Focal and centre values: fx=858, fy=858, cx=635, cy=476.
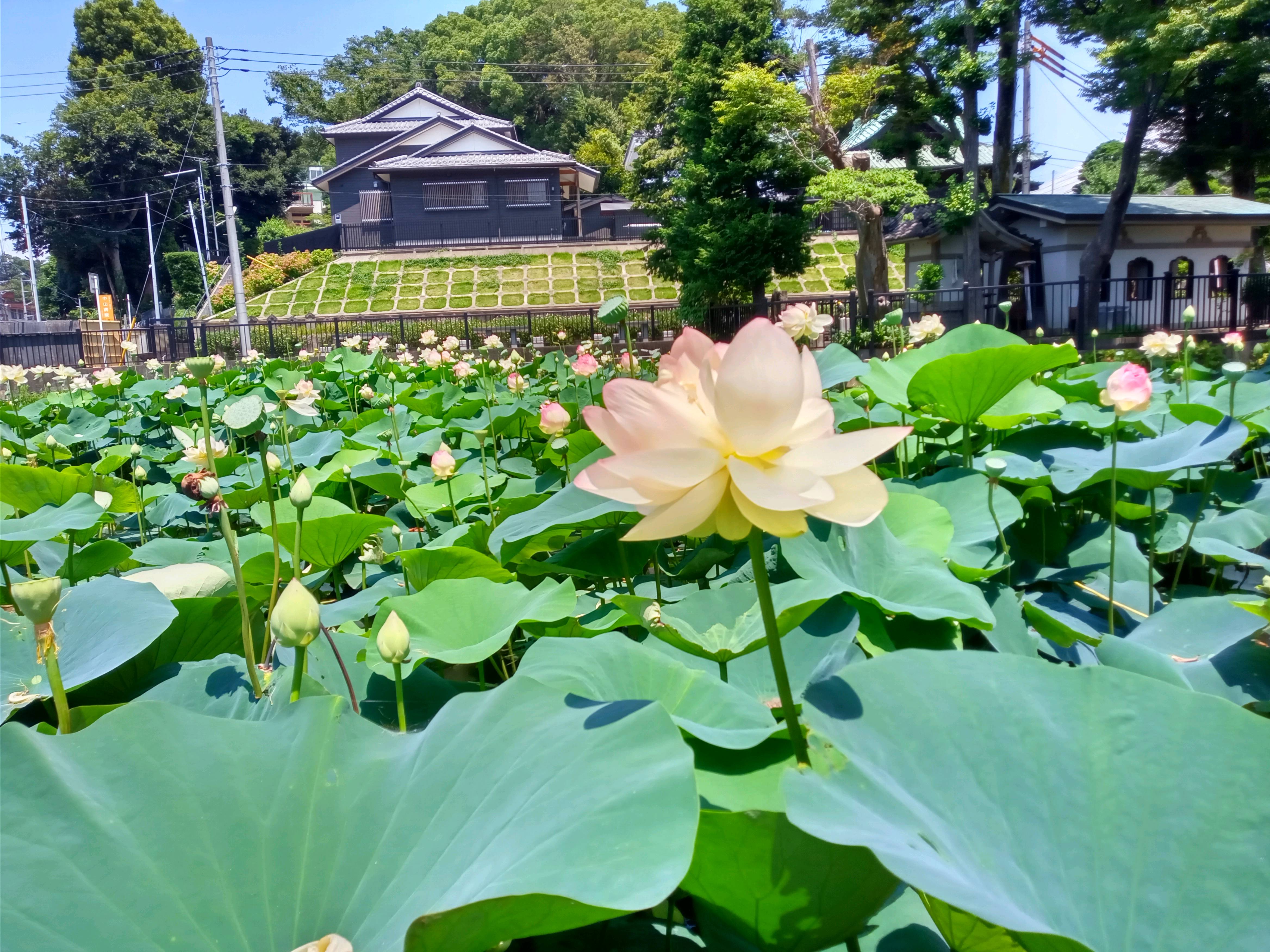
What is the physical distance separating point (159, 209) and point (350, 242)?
45.0ft

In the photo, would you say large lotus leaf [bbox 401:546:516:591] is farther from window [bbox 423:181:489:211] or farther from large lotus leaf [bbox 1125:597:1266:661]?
window [bbox 423:181:489:211]

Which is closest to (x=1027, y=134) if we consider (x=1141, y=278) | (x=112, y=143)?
(x=1141, y=278)

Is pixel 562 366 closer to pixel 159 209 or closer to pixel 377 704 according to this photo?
pixel 377 704

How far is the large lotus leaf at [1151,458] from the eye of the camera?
1014mm

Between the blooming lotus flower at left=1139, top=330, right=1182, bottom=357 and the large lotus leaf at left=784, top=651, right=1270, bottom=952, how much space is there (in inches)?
66.2

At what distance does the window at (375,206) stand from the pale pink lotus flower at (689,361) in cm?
2531

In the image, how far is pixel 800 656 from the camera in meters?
0.71

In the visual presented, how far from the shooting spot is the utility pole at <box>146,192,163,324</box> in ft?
87.6

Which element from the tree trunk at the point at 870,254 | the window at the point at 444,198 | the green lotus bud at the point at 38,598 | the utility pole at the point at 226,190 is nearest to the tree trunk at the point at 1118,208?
the tree trunk at the point at 870,254

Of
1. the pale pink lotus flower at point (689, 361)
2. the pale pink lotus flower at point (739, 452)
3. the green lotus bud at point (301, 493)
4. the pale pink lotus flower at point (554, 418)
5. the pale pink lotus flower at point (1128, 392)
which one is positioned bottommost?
the pale pink lotus flower at point (554, 418)

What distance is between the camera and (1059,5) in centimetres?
1148

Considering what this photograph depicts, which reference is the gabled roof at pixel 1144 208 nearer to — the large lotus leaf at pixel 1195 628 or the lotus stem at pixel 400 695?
Answer: the large lotus leaf at pixel 1195 628

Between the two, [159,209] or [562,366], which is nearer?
[562,366]


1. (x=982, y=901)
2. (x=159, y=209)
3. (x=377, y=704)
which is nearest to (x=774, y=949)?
(x=982, y=901)
